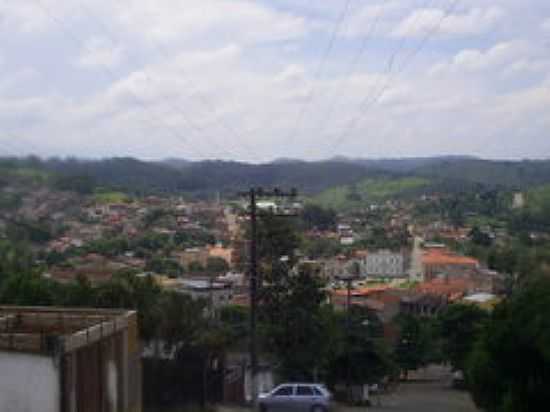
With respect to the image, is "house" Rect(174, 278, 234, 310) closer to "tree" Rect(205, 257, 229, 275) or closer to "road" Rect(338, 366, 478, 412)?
"tree" Rect(205, 257, 229, 275)

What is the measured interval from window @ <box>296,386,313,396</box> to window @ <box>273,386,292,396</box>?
0.19 m

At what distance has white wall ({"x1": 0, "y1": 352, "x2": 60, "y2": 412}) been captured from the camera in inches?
602

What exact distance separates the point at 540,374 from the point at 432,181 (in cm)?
17471

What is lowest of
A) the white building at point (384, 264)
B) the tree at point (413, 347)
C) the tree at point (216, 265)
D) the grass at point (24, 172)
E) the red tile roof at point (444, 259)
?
the white building at point (384, 264)

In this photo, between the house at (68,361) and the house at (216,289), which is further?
the house at (216,289)

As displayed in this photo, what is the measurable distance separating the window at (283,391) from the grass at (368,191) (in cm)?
12987

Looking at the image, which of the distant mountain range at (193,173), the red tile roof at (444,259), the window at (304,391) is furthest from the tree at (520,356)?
the red tile roof at (444,259)

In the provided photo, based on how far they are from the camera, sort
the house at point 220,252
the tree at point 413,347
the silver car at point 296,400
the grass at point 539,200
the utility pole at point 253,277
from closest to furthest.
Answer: the silver car at point 296,400 < the utility pole at point 253,277 < the tree at point 413,347 < the house at point 220,252 < the grass at point 539,200

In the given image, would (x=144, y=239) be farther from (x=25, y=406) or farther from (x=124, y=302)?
(x=25, y=406)

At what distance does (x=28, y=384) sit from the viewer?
50.5 ft

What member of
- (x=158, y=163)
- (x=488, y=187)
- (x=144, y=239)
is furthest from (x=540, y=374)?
(x=488, y=187)

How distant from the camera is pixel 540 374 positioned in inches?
821

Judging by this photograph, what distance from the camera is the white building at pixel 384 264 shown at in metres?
124

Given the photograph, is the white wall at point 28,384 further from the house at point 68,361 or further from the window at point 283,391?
the window at point 283,391
